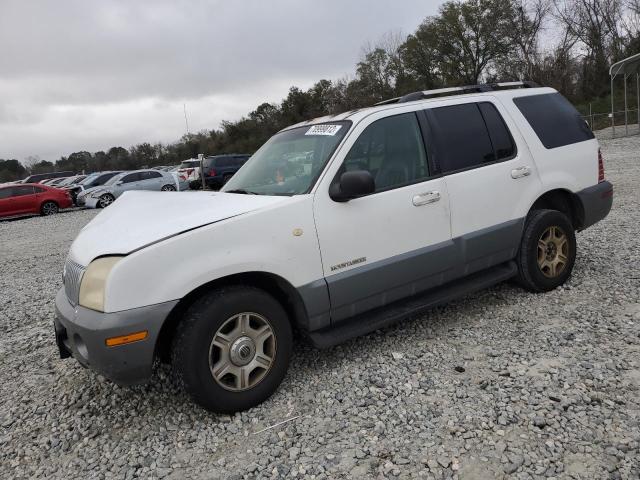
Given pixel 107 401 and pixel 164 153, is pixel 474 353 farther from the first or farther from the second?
pixel 164 153

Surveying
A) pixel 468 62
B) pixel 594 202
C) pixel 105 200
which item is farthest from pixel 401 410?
pixel 468 62

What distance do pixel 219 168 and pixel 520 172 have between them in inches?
802

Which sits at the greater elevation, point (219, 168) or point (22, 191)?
point (22, 191)

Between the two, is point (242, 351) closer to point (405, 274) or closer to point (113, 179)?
point (405, 274)

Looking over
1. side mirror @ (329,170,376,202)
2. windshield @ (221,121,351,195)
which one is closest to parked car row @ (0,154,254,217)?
windshield @ (221,121,351,195)

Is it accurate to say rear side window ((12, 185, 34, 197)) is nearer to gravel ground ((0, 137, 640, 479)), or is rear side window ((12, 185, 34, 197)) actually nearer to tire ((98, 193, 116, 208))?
tire ((98, 193, 116, 208))

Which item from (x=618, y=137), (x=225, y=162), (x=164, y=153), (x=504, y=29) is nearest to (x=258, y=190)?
(x=225, y=162)

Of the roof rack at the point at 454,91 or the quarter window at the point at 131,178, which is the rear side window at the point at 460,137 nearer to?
the roof rack at the point at 454,91

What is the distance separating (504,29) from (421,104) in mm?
49719

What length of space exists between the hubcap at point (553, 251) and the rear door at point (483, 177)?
343 mm

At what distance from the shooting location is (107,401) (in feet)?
11.3

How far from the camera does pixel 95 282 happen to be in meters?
2.82

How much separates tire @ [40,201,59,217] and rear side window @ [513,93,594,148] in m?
19.1

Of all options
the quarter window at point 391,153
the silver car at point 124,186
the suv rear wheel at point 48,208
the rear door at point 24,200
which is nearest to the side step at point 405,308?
the quarter window at point 391,153
